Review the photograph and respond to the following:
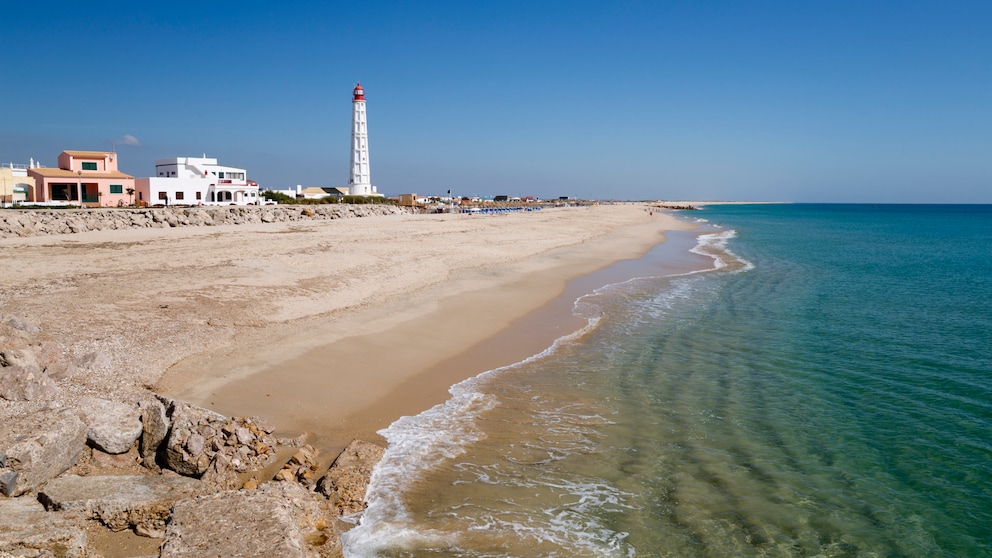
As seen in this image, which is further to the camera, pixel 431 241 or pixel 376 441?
pixel 431 241

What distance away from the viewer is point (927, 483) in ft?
23.9

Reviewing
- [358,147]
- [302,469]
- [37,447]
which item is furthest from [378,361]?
[358,147]

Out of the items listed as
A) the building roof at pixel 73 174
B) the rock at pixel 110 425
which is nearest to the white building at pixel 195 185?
the building roof at pixel 73 174

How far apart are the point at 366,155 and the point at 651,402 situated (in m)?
75.0

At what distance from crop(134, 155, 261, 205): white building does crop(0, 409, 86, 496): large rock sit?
50.7 metres

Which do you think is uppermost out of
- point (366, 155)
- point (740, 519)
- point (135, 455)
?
point (366, 155)

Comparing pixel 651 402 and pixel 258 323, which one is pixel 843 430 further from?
pixel 258 323

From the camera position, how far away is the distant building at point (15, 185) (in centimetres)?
4253

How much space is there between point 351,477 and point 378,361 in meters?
4.44

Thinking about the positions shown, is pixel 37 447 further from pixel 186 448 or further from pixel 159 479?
pixel 186 448

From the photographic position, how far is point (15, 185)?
4378 cm

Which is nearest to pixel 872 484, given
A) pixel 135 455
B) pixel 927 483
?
pixel 927 483

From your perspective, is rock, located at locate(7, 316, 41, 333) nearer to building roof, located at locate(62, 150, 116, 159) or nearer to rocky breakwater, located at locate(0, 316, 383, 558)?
rocky breakwater, located at locate(0, 316, 383, 558)

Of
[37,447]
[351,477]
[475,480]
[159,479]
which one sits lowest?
[475,480]
